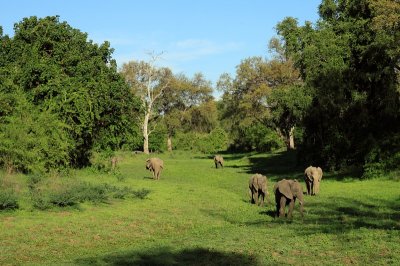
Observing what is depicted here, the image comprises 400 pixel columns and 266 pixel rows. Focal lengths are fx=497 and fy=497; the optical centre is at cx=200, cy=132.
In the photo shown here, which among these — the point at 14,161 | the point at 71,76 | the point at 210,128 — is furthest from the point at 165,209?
the point at 210,128

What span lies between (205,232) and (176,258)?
4.17 m

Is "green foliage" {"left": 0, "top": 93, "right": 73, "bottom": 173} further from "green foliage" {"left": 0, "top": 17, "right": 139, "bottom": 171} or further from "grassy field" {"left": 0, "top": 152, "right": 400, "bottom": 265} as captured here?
"grassy field" {"left": 0, "top": 152, "right": 400, "bottom": 265}

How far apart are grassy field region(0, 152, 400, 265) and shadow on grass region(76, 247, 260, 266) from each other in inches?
0.9

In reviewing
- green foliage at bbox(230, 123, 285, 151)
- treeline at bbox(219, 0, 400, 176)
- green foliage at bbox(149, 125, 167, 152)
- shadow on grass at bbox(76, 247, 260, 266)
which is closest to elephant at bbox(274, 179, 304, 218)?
shadow on grass at bbox(76, 247, 260, 266)

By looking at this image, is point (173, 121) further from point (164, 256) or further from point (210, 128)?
point (164, 256)

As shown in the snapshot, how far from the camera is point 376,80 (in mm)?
32500

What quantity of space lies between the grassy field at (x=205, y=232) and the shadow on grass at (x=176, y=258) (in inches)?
0.9

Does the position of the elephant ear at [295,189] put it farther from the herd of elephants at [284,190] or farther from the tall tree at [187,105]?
the tall tree at [187,105]

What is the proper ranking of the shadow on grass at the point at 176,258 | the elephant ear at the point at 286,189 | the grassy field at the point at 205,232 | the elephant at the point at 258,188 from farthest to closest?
1. the elephant at the point at 258,188
2. the elephant ear at the point at 286,189
3. the grassy field at the point at 205,232
4. the shadow on grass at the point at 176,258

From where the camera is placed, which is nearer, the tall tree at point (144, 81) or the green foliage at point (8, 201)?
the green foliage at point (8, 201)

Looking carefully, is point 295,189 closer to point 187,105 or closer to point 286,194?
point 286,194

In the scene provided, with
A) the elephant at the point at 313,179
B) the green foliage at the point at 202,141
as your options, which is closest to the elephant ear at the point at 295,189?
the elephant at the point at 313,179

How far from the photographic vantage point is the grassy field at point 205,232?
39.0 ft

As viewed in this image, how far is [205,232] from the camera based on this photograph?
630 inches
